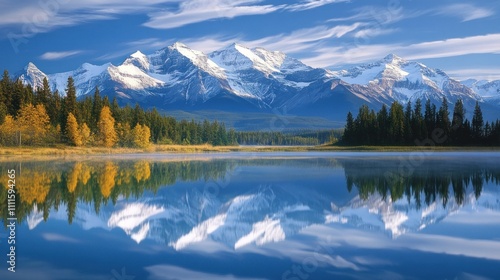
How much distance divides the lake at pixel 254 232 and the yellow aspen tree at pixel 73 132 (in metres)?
70.7

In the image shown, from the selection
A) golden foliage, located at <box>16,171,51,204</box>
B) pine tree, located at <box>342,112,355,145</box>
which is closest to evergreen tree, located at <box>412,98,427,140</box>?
pine tree, located at <box>342,112,355,145</box>

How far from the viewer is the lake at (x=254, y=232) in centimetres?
1323

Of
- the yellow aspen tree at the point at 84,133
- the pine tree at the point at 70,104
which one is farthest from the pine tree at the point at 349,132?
the pine tree at the point at 70,104

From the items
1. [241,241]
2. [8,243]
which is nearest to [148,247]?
[241,241]

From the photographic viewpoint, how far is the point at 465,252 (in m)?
14.9

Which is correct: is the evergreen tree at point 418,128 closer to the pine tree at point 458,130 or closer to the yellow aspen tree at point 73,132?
the pine tree at point 458,130

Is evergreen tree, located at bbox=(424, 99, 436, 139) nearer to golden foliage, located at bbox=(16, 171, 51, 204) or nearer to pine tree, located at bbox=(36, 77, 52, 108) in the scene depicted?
pine tree, located at bbox=(36, 77, 52, 108)

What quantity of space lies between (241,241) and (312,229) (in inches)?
121

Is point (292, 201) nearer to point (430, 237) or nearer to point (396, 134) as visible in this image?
point (430, 237)

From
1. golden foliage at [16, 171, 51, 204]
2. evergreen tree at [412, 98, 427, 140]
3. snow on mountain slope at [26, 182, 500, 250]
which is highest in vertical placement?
evergreen tree at [412, 98, 427, 140]

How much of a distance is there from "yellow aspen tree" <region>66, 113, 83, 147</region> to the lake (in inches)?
2785

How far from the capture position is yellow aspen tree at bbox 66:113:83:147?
99.7 m

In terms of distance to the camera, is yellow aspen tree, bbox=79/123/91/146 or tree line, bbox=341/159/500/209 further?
yellow aspen tree, bbox=79/123/91/146

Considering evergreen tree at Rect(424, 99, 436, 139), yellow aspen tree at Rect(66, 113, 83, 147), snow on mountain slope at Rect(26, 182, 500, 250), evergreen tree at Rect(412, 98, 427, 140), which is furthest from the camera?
evergreen tree at Rect(424, 99, 436, 139)
